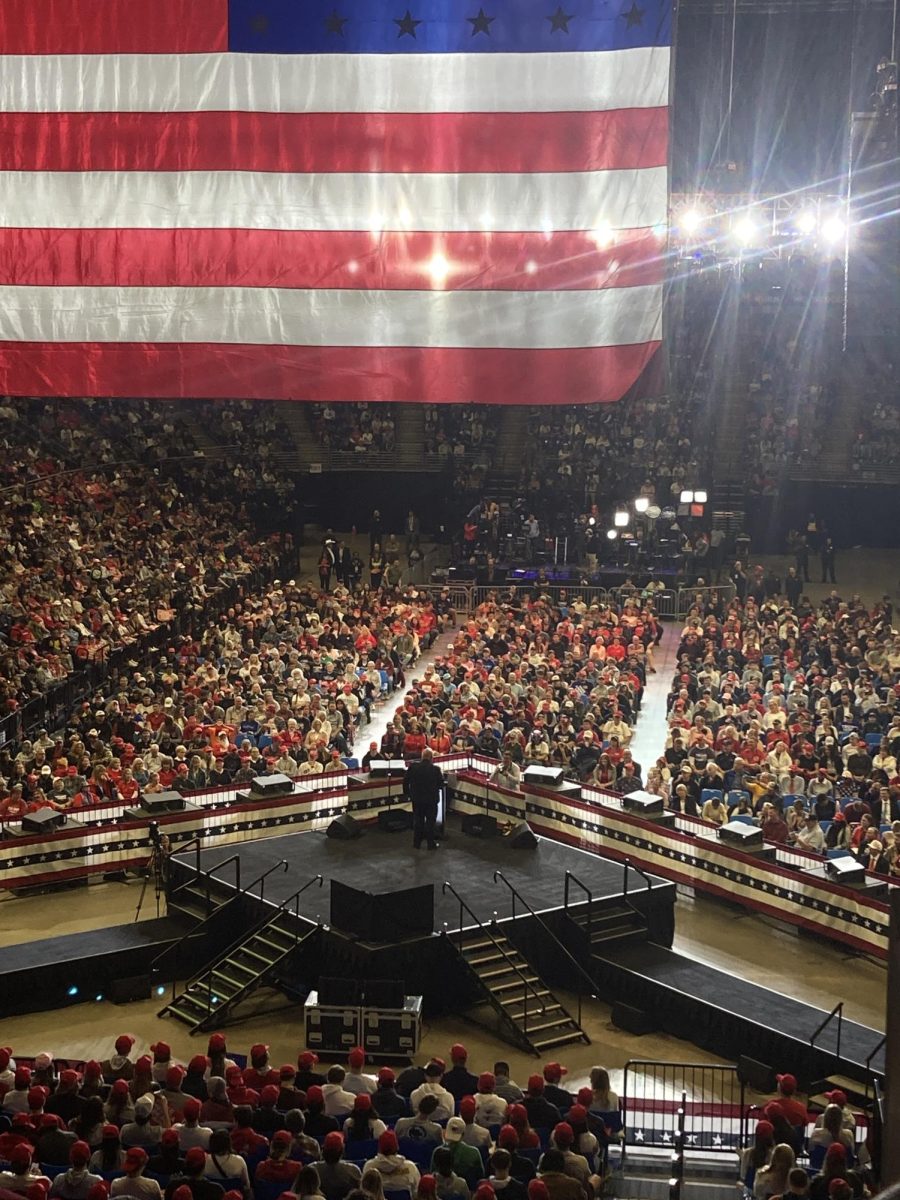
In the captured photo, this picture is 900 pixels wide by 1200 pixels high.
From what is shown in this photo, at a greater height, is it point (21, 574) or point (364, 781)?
point (21, 574)

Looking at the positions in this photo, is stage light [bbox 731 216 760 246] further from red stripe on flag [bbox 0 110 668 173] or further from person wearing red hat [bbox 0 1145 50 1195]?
person wearing red hat [bbox 0 1145 50 1195]

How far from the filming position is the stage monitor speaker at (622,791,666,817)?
70.9 feet

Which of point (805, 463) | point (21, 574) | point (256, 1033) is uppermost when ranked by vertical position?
point (805, 463)

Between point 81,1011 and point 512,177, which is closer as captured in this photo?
point 512,177

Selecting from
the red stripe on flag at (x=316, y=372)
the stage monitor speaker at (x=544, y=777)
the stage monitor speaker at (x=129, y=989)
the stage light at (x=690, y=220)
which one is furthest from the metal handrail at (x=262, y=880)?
the stage light at (x=690, y=220)

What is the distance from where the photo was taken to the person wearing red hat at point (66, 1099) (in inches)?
508

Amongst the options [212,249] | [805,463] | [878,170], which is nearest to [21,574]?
[212,249]

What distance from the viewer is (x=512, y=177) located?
15242mm

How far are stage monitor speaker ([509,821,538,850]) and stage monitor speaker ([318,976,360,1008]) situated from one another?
13.3ft

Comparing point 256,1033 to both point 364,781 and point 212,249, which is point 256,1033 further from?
point 212,249

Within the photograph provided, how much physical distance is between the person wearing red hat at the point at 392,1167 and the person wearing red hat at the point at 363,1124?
0.92 metres

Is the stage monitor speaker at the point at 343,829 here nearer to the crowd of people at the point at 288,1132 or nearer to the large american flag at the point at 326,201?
the crowd of people at the point at 288,1132

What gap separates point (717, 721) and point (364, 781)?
6.18 metres

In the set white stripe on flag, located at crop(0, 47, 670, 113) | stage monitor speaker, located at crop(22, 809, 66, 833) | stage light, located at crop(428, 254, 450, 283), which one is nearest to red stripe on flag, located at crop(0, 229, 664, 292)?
stage light, located at crop(428, 254, 450, 283)
